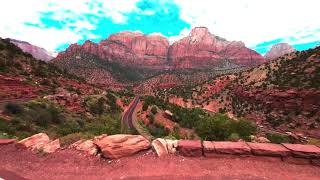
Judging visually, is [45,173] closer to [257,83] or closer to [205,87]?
[257,83]

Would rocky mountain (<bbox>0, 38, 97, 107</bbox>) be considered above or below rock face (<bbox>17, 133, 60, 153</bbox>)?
above

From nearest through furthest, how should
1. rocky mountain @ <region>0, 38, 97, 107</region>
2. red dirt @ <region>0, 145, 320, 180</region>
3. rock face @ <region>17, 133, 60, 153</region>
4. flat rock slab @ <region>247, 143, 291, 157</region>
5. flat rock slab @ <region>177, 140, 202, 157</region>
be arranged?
red dirt @ <region>0, 145, 320, 180</region> → flat rock slab @ <region>247, 143, 291, 157</region> → flat rock slab @ <region>177, 140, 202, 157</region> → rock face @ <region>17, 133, 60, 153</region> → rocky mountain @ <region>0, 38, 97, 107</region>

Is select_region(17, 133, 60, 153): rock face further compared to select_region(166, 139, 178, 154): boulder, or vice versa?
select_region(17, 133, 60, 153): rock face

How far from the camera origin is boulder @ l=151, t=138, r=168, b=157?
7245mm

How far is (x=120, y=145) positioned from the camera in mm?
7309

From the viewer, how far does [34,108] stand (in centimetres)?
2378

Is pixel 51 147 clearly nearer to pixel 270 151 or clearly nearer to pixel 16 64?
pixel 270 151

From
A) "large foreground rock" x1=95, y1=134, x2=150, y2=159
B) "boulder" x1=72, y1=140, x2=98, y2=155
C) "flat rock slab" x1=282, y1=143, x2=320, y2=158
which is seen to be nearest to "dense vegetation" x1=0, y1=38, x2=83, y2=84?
"boulder" x1=72, y1=140, x2=98, y2=155

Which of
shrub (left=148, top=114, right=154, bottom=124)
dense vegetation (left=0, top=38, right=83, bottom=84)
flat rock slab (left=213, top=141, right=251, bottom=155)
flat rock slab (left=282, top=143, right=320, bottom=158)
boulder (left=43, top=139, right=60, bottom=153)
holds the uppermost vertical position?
dense vegetation (left=0, top=38, right=83, bottom=84)

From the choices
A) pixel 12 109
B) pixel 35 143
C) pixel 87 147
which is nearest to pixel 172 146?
pixel 87 147

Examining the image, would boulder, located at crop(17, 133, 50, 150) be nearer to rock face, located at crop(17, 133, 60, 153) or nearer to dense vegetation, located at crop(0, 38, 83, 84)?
rock face, located at crop(17, 133, 60, 153)

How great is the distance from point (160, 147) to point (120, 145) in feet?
4.90

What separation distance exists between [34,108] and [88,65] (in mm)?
130602

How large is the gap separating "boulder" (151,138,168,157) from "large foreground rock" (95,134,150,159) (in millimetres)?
310
